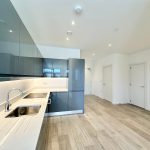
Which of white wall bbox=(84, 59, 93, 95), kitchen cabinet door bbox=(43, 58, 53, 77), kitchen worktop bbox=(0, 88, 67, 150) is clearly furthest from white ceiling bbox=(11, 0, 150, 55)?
white wall bbox=(84, 59, 93, 95)

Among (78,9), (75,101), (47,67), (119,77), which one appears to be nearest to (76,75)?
(75,101)

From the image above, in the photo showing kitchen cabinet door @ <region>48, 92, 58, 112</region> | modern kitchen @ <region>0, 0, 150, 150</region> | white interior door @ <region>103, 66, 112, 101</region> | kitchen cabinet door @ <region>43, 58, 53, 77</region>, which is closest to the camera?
modern kitchen @ <region>0, 0, 150, 150</region>

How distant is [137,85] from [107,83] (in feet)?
4.86

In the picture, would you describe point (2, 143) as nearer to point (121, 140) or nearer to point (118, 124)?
point (121, 140)

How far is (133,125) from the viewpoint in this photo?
3012 mm

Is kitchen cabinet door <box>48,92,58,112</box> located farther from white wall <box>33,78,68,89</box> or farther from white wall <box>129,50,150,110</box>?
white wall <box>129,50,150,110</box>

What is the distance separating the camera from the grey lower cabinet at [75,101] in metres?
3.79

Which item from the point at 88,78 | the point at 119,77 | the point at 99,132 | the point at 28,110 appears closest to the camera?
the point at 28,110

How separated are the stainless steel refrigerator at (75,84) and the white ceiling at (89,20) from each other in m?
0.85

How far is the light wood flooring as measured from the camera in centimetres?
213

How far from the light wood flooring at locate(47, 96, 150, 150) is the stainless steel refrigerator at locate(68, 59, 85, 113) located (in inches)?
14.7

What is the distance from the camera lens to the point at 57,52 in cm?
443

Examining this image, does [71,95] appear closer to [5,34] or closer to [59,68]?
[59,68]

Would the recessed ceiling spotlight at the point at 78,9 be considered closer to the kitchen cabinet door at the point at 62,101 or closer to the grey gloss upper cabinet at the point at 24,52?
the grey gloss upper cabinet at the point at 24,52
